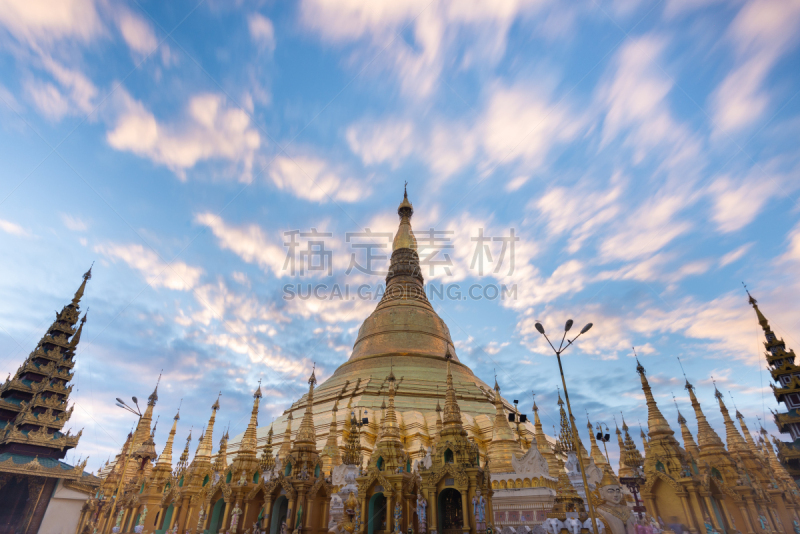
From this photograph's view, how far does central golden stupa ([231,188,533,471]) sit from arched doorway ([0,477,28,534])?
524 inches

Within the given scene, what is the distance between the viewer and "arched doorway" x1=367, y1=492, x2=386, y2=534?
1669cm

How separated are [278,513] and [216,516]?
4.09 metres

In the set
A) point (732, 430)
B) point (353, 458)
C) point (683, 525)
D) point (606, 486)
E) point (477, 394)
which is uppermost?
point (477, 394)

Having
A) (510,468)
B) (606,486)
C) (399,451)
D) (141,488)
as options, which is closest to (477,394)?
(510,468)

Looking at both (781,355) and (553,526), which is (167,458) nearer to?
(553,526)

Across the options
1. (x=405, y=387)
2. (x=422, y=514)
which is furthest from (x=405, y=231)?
(x=422, y=514)

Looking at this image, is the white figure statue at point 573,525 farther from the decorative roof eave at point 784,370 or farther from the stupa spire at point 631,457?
the decorative roof eave at point 784,370

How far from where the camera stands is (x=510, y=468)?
74.0 ft

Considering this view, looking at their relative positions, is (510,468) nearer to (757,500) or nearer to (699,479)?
(699,479)

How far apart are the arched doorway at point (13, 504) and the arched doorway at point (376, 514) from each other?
25.8m

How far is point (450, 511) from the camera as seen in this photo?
1631 cm

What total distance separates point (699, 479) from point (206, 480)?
2548 centimetres

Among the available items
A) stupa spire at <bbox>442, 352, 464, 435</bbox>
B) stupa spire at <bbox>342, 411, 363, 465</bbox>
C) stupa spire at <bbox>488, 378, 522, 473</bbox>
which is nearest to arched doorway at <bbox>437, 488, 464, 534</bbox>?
stupa spire at <bbox>442, 352, 464, 435</bbox>

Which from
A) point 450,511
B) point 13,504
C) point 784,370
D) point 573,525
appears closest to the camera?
point 573,525
